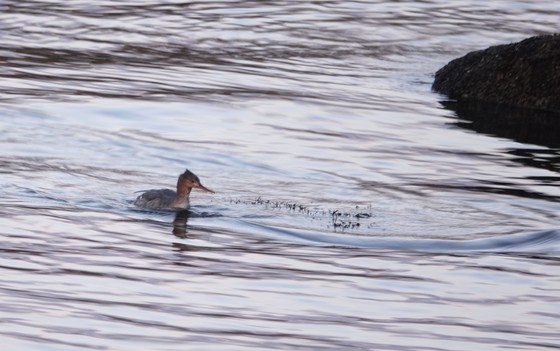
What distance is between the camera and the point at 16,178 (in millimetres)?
14484

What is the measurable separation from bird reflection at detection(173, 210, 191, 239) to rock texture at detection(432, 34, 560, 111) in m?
7.84

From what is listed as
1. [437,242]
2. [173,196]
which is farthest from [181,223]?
[437,242]

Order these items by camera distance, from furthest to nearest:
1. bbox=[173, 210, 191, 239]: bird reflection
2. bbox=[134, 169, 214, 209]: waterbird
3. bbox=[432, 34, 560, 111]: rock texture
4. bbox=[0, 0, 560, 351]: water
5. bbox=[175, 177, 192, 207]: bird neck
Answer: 1. bbox=[432, 34, 560, 111]: rock texture
2. bbox=[175, 177, 192, 207]: bird neck
3. bbox=[134, 169, 214, 209]: waterbird
4. bbox=[173, 210, 191, 239]: bird reflection
5. bbox=[0, 0, 560, 351]: water

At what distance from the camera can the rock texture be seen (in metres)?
20.8

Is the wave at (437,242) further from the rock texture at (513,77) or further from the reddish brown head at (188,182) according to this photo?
the rock texture at (513,77)

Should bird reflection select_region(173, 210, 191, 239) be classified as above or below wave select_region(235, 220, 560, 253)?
below

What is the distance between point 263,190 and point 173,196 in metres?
1.14

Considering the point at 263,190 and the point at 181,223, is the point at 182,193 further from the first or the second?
the point at 263,190

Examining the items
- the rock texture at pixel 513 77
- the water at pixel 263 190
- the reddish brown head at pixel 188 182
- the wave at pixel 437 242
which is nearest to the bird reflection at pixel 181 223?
the water at pixel 263 190

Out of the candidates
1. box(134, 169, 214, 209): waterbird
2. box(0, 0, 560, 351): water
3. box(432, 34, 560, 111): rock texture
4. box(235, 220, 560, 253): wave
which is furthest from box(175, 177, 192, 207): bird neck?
box(432, 34, 560, 111): rock texture

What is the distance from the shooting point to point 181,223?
1361cm

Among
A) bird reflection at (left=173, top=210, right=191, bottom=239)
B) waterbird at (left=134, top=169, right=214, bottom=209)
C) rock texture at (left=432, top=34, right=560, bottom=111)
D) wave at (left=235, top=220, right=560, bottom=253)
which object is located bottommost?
bird reflection at (left=173, top=210, right=191, bottom=239)

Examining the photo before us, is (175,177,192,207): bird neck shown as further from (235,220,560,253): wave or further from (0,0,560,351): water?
(235,220,560,253): wave

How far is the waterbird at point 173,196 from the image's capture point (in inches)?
542
